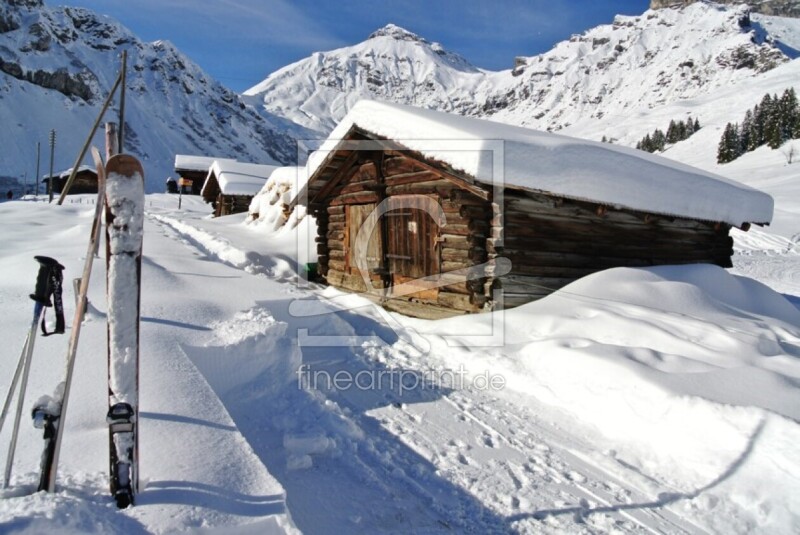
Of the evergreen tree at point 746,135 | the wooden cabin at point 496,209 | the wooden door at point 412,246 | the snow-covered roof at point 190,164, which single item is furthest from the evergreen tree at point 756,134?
the wooden door at point 412,246

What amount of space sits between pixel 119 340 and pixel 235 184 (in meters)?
24.4

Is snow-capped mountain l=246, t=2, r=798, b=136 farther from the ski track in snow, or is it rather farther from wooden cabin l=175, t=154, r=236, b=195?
the ski track in snow

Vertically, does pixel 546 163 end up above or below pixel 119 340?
above

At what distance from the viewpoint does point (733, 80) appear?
12938 centimetres

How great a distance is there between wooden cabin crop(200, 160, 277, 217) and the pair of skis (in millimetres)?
23553

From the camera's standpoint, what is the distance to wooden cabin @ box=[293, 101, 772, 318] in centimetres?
633

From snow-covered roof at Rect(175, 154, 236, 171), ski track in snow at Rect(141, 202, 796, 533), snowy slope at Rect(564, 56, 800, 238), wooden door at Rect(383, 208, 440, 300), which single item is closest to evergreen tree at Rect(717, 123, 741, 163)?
snowy slope at Rect(564, 56, 800, 238)

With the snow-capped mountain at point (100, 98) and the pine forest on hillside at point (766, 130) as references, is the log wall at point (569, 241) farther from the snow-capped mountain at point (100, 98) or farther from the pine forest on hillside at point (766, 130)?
the pine forest on hillside at point (766, 130)

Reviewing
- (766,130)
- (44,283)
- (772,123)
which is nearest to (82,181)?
(44,283)

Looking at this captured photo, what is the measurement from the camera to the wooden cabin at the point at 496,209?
633cm

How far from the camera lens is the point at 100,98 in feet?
262

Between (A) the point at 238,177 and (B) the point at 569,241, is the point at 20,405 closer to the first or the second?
(B) the point at 569,241

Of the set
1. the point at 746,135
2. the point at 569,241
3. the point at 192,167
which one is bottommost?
the point at 569,241

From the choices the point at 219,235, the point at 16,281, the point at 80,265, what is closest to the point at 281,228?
the point at 219,235
